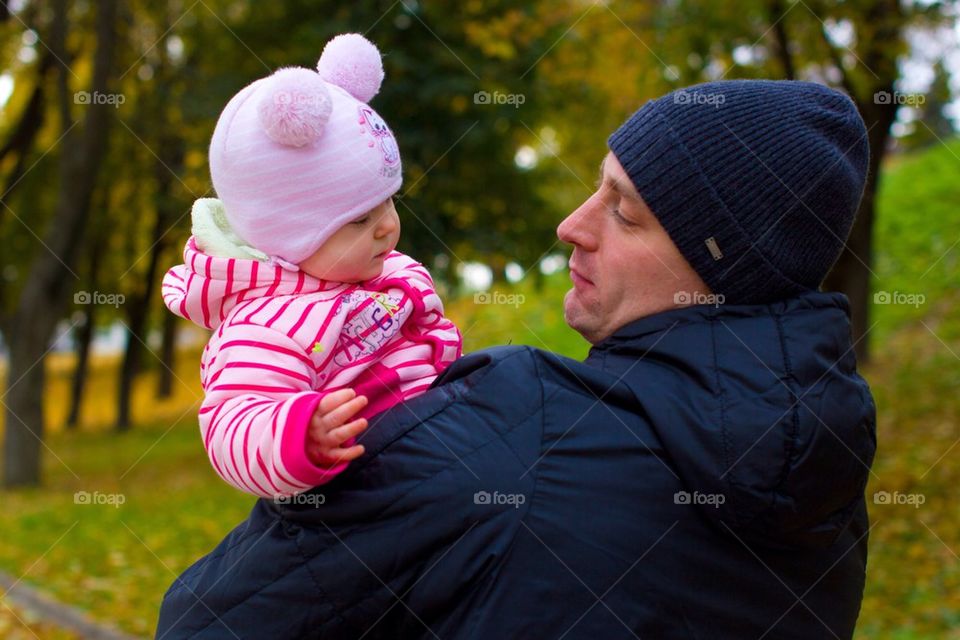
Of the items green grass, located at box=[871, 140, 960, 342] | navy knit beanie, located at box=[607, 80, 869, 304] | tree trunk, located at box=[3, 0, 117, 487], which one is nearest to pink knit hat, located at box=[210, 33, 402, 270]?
navy knit beanie, located at box=[607, 80, 869, 304]

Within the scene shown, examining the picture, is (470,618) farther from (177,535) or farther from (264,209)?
(177,535)

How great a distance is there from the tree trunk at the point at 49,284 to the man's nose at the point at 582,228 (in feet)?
37.1

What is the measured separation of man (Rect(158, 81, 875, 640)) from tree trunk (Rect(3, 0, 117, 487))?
37.9 ft

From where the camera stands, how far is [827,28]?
332 inches

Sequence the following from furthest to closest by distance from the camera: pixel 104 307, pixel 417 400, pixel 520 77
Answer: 1. pixel 104 307
2. pixel 520 77
3. pixel 417 400

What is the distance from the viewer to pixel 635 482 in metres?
1.53

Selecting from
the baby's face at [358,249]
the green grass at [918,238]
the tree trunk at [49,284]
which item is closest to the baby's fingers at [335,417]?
the baby's face at [358,249]

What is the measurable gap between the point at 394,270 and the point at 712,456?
0.75 m

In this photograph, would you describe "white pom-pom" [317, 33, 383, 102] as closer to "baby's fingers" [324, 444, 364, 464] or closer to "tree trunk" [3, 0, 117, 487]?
"baby's fingers" [324, 444, 364, 464]

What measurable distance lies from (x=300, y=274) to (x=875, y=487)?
7777 mm

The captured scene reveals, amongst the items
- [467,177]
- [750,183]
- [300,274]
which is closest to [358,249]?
[300,274]

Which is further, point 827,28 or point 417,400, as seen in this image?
point 827,28

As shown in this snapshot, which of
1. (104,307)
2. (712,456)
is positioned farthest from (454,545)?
(104,307)

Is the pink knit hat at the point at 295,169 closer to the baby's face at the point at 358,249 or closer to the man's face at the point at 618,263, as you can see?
the baby's face at the point at 358,249
